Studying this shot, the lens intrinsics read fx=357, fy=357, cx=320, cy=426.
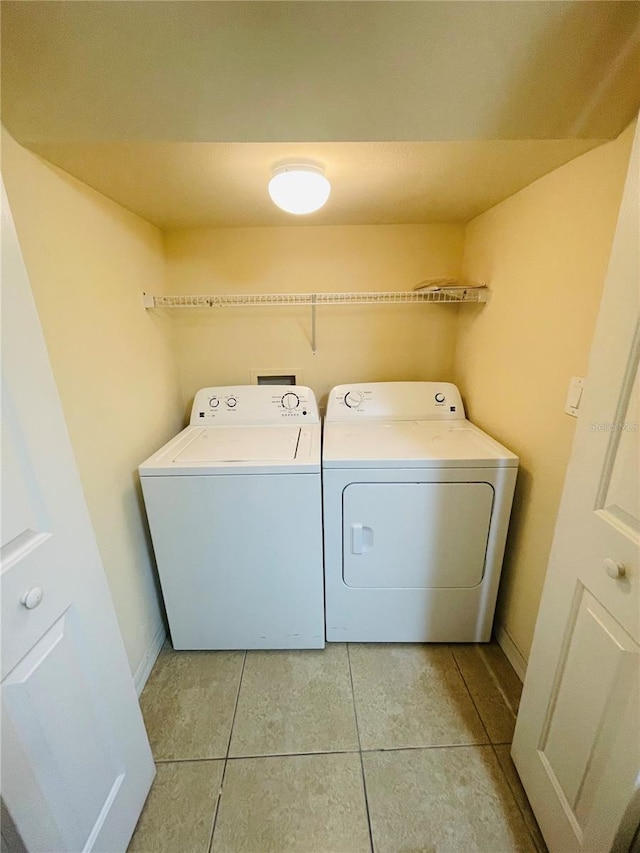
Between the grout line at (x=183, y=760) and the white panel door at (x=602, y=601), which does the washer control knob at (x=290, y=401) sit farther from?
the grout line at (x=183, y=760)

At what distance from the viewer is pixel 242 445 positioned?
1.64 m

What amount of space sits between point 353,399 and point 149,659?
5.21 feet

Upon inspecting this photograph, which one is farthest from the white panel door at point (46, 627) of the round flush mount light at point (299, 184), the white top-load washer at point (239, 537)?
the round flush mount light at point (299, 184)

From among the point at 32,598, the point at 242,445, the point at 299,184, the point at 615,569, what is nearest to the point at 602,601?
the point at 615,569

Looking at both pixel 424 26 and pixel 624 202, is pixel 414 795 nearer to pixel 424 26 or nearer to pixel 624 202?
pixel 624 202

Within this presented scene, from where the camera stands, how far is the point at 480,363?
1825 mm

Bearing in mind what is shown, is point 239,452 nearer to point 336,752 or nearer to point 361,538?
point 361,538

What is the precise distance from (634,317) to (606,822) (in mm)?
1087

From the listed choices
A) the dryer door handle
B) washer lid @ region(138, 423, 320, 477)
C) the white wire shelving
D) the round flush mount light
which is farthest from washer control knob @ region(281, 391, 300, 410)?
the round flush mount light

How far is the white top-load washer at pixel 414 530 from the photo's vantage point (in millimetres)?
1433

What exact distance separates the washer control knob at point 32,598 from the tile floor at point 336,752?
0.99 meters

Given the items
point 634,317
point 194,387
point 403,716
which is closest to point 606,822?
point 403,716

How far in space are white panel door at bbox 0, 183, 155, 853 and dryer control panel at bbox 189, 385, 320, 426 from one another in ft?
3.60

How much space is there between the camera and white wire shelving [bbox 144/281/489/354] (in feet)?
5.74
